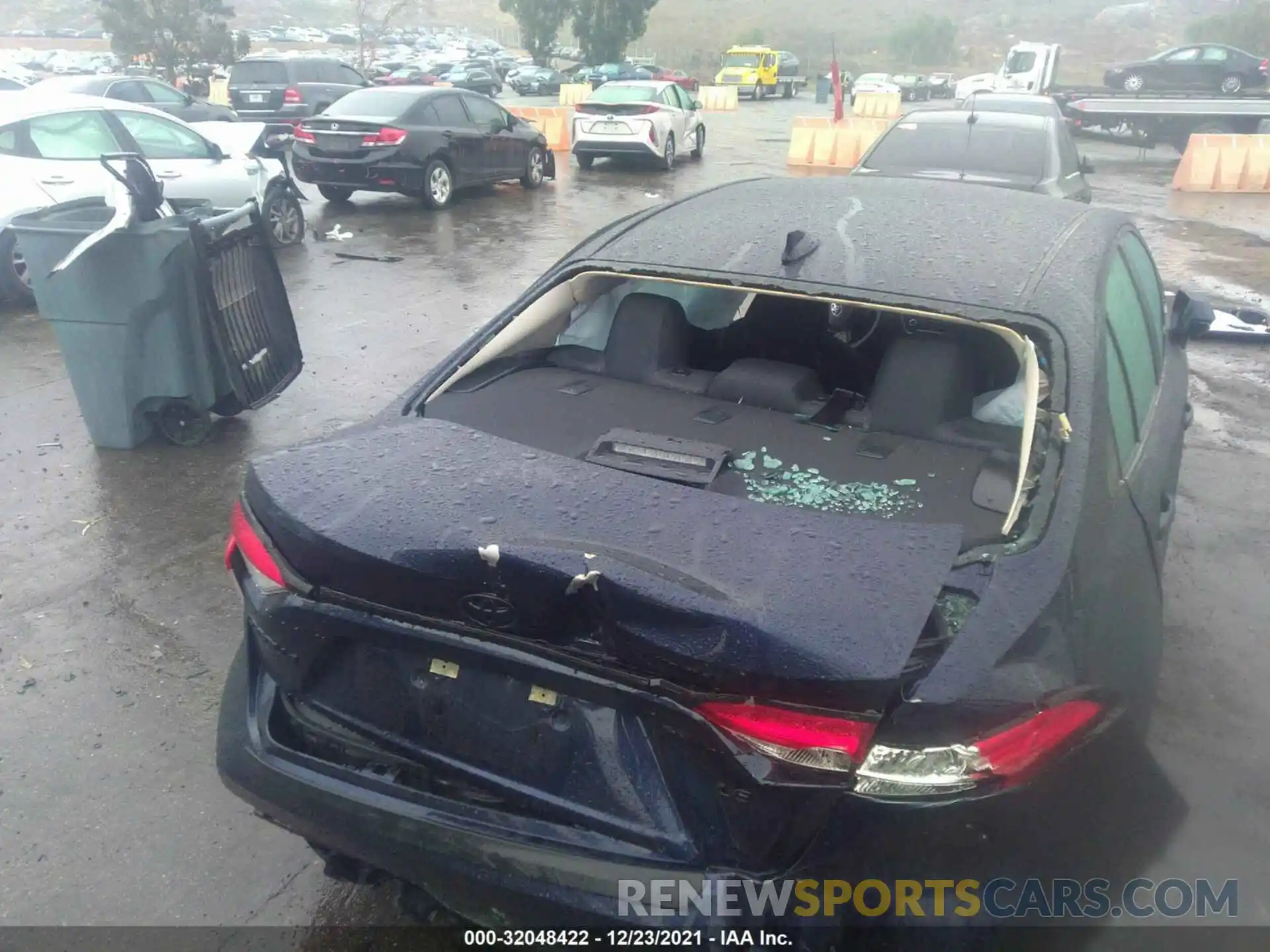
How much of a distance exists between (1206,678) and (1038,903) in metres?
2.12

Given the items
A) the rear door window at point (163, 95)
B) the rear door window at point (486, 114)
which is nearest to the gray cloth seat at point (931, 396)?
the rear door window at point (486, 114)

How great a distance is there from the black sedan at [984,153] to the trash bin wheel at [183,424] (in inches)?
210

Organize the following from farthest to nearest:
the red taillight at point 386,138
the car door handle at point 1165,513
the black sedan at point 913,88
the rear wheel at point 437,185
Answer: the black sedan at point 913,88 → the rear wheel at point 437,185 → the red taillight at point 386,138 → the car door handle at point 1165,513

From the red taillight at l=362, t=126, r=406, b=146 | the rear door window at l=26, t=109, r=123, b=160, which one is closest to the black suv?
the red taillight at l=362, t=126, r=406, b=146

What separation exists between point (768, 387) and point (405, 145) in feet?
36.3

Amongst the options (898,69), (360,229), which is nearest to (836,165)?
(360,229)

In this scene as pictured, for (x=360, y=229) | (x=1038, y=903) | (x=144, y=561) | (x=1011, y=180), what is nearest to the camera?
(x=1038, y=903)

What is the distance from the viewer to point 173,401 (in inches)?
216

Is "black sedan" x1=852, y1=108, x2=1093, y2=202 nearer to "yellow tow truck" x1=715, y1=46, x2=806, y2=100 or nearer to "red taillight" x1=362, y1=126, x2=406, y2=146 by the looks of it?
"red taillight" x1=362, y1=126, x2=406, y2=146

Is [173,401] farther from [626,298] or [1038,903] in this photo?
[1038,903]

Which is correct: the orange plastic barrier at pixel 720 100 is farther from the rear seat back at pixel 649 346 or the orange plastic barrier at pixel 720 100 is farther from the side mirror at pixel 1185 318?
the rear seat back at pixel 649 346

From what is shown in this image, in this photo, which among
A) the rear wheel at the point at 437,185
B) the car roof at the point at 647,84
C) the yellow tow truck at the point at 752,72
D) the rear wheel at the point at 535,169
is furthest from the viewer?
the yellow tow truck at the point at 752,72

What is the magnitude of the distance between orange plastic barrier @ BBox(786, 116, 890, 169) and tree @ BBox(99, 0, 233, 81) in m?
19.2

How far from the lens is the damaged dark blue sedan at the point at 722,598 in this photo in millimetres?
1724
